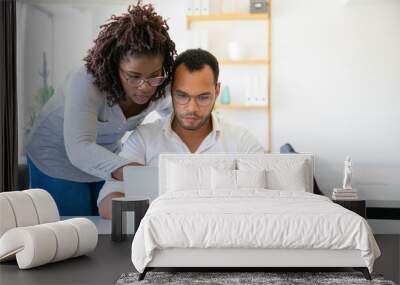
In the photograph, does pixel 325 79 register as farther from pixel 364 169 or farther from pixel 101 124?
pixel 101 124

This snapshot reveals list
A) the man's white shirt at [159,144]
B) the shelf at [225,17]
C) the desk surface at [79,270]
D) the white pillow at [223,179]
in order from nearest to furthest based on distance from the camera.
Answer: the desk surface at [79,270] → the white pillow at [223,179] → the man's white shirt at [159,144] → the shelf at [225,17]

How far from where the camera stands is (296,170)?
5305 mm

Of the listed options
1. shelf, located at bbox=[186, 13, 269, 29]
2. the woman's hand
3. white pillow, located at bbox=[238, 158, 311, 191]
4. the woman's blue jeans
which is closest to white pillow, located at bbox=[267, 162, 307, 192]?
white pillow, located at bbox=[238, 158, 311, 191]

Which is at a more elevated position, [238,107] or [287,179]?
[238,107]

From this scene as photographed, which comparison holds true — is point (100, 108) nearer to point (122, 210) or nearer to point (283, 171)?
point (122, 210)

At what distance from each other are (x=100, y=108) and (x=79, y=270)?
182 cm

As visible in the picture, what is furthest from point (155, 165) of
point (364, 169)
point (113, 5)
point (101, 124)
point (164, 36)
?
point (364, 169)

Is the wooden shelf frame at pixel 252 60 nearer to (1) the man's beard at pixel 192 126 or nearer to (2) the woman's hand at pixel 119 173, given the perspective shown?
(1) the man's beard at pixel 192 126

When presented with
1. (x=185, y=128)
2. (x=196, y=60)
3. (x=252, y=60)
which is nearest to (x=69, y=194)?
(x=185, y=128)

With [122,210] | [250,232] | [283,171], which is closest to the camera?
[250,232]

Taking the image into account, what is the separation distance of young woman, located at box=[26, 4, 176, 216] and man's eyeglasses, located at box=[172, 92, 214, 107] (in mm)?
78

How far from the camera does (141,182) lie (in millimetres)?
5793

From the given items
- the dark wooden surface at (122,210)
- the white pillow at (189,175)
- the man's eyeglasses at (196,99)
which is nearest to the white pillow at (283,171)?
the white pillow at (189,175)

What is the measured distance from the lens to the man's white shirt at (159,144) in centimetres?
588
